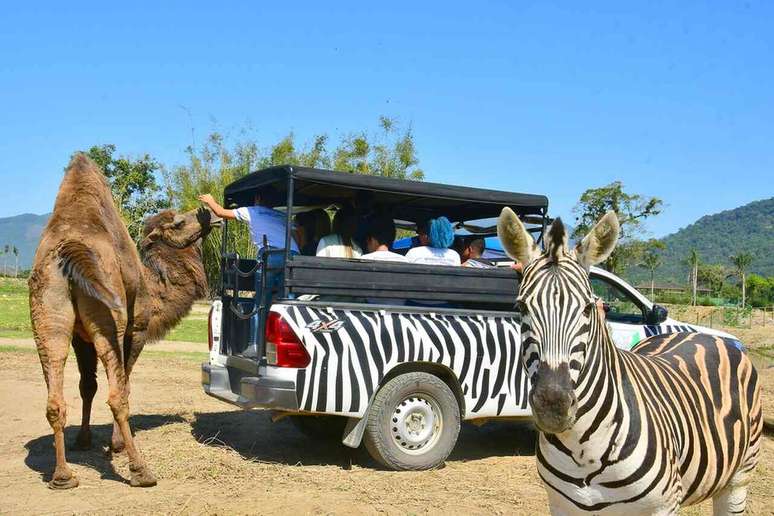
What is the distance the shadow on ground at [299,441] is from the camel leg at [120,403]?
1219mm

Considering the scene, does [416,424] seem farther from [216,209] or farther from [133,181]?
[133,181]

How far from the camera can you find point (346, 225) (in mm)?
7633

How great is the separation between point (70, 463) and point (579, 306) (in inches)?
217

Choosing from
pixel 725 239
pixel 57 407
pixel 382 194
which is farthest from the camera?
pixel 725 239

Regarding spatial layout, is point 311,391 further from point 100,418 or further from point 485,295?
point 100,418

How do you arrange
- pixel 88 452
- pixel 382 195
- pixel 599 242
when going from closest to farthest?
1. pixel 599 242
2. pixel 88 452
3. pixel 382 195

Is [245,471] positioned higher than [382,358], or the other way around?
[382,358]

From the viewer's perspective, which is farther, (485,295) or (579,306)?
(485,295)

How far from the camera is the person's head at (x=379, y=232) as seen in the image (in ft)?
25.2

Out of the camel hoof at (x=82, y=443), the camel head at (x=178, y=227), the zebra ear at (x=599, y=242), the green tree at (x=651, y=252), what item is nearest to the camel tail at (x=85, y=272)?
the camel head at (x=178, y=227)

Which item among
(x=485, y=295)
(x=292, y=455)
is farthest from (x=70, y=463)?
(x=485, y=295)

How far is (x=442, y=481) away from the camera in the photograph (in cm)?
642

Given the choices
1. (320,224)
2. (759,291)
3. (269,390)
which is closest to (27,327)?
(320,224)

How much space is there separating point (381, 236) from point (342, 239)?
0.44m
